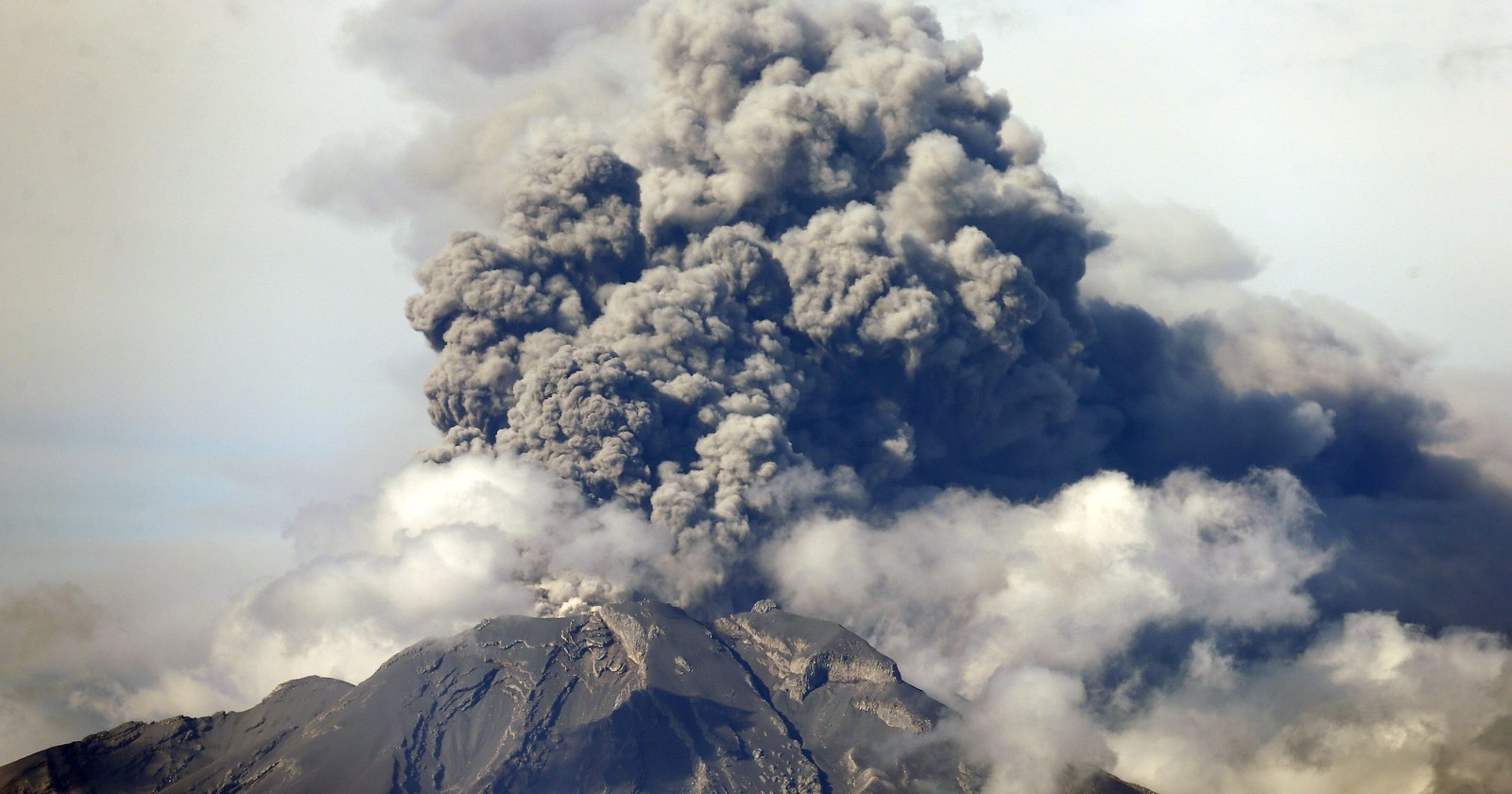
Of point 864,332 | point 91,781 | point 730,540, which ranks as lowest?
point 91,781

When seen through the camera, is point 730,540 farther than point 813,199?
No

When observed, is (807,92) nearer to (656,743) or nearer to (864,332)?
(864,332)

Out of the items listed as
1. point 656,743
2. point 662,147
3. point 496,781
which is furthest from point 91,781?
point 662,147

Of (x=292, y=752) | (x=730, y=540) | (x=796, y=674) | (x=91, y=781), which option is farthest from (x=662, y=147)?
(x=91, y=781)

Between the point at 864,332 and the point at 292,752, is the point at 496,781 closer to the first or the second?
the point at 292,752

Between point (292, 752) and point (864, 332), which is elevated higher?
point (864, 332)

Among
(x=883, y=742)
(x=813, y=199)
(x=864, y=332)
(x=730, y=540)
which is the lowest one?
(x=883, y=742)
